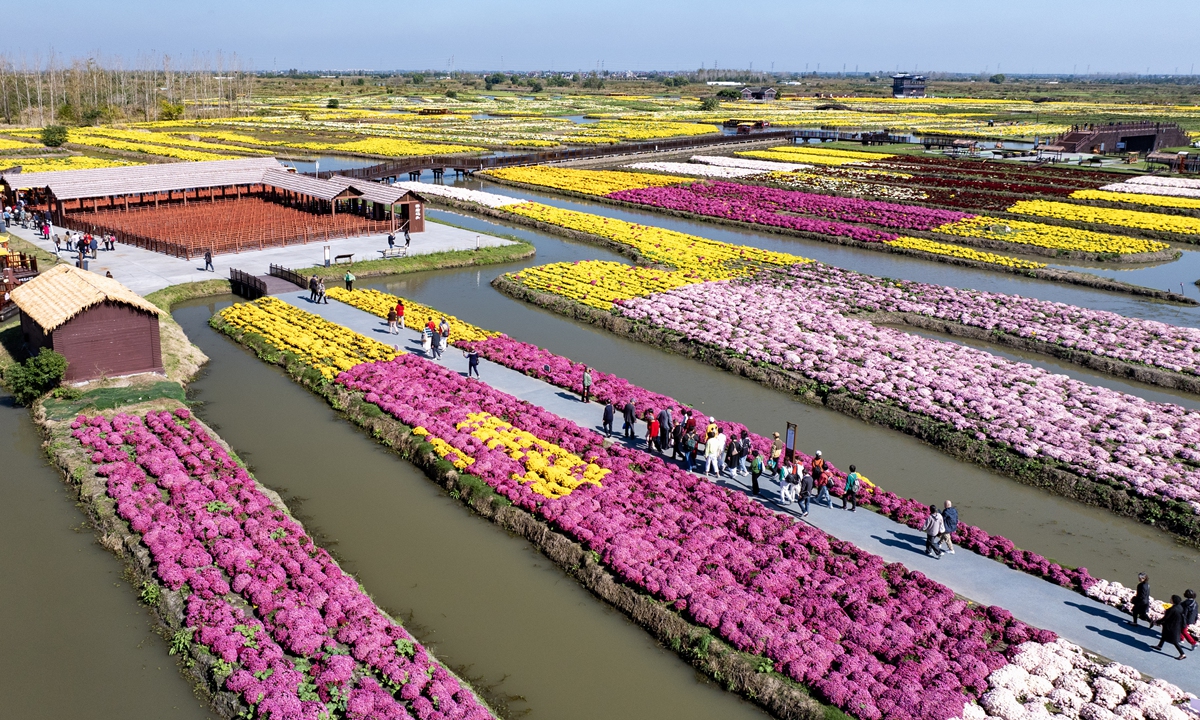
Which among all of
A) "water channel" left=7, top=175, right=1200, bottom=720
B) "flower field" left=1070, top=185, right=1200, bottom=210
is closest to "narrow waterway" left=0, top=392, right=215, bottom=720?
"water channel" left=7, top=175, right=1200, bottom=720

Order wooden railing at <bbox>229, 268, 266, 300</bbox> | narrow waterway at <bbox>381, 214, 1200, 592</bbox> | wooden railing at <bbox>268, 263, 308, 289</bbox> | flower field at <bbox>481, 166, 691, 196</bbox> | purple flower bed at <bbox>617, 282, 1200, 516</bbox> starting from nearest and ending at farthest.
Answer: narrow waterway at <bbox>381, 214, 1200, 592</bbox>
purple flower bed at <bbox>617, 282, 1200, 516</bbox>
wooden railing at <bbox>229, 268, 266, 300</bbox>
wooden railing at <bbox>268, 263, 308, 289</bbox>
flower field at <bbox>481, 166, 691, 196</bbox>

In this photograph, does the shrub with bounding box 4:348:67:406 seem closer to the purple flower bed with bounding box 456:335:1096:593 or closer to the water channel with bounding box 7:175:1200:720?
the water channel with bounding box 7:175:1200:720

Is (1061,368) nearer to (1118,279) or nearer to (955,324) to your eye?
(955,324)

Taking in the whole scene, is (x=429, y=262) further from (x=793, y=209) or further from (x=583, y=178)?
(x=583, y=178)

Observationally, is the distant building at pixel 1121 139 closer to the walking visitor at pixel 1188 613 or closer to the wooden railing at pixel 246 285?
the wooden railing at pixel 246 285

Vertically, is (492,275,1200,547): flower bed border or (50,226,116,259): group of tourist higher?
(50,226,116,259): group of tourist

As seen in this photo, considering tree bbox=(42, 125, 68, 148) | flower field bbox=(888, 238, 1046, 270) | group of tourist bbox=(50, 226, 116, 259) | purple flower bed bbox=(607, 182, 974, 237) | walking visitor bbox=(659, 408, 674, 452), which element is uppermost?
tree bbox=(42, 125, 68, 148)
